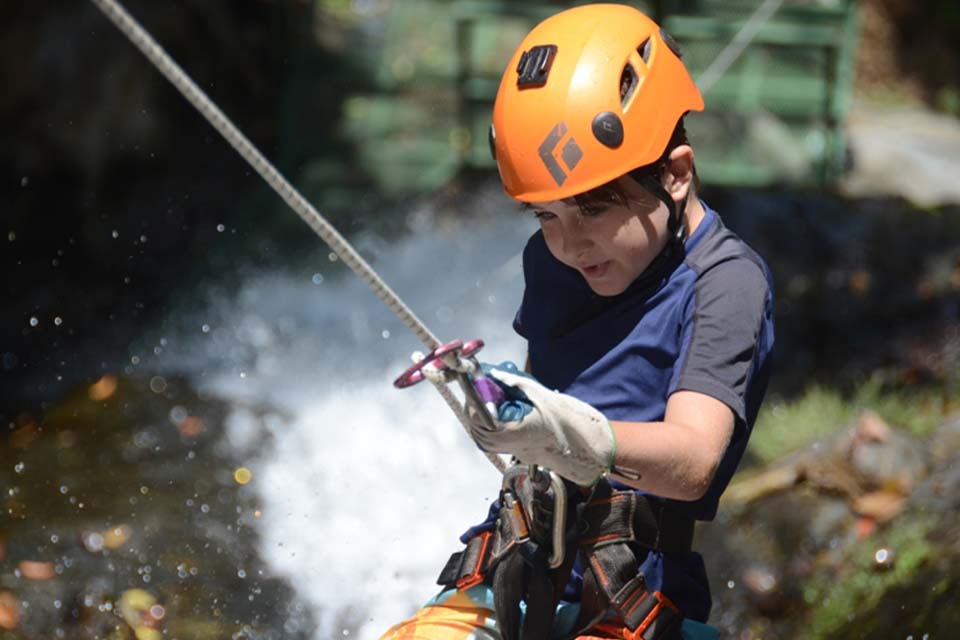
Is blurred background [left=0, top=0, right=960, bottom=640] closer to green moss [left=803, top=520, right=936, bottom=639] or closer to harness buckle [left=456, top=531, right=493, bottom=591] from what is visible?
green moss [left=803, top=520, right=936, bottom=639]

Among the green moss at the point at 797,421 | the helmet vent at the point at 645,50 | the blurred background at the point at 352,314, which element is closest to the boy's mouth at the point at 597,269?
the helmet vent at the point at 645,50

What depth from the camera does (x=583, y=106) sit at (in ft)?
8.43

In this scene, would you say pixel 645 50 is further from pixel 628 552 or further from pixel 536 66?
pixel 628 552

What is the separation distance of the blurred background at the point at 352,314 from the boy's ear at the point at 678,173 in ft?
6.56

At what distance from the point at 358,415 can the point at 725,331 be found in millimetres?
4708

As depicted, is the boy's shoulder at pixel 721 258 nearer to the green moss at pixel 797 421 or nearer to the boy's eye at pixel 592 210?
the boy's eye at pixel 592 210

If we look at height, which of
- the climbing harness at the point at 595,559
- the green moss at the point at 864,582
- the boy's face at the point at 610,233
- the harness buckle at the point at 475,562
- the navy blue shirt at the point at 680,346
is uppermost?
the boy's face at the point at 610,233

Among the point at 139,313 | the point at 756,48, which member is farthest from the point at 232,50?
the point at 756,48

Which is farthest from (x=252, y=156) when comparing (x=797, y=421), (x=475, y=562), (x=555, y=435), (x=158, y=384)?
(x=158, y=384)

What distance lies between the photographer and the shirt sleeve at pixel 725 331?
2.52m

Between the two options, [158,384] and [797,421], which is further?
[158,384]

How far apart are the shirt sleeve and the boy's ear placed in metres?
0.17

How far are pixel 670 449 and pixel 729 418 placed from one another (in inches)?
6.7

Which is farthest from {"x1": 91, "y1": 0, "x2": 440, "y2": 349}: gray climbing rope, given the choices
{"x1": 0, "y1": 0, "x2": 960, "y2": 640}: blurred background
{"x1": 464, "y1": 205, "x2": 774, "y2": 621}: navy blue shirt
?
{"x1": 0, "y1": 0, "x2": 960, "y2": 640}: blurred background
